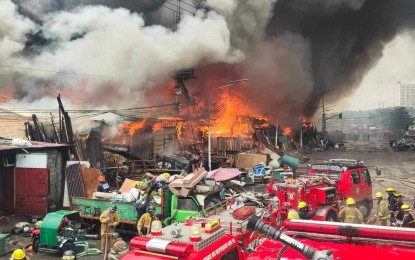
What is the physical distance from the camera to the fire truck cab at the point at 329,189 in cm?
1037

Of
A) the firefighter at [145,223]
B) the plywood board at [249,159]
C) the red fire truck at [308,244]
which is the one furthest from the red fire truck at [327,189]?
the plywood board at [249,159]

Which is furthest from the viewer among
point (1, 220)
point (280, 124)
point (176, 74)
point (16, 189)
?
point (280, 124)

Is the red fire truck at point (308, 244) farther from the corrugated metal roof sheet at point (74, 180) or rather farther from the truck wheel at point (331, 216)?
the corrugated metal roof sheet at point (74, 180)

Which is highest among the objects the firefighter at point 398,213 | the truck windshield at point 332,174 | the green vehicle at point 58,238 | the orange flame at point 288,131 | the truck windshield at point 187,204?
the orange flame at point 288,131

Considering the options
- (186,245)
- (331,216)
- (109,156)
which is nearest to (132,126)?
(109,156)

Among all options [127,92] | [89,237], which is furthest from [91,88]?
[89,237]

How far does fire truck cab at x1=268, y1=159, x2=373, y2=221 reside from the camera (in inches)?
408

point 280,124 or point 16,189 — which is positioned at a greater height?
point 280,124

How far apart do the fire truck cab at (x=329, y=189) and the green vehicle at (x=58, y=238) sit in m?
5.68

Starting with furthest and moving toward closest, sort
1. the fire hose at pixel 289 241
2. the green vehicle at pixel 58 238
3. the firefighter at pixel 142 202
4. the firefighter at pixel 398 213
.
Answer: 1. the firefighter at pixel 142 202
2. the green vehicle at pixel 58 238
3. the firefighter at pixel 398 213
4. the fire hose at pixel 289 241

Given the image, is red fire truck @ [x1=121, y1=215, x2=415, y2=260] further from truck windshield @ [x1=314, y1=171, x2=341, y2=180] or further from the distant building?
the distant building

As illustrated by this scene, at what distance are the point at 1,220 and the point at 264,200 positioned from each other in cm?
1021

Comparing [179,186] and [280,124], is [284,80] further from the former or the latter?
[179,186]

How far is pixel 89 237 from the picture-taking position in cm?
1163
